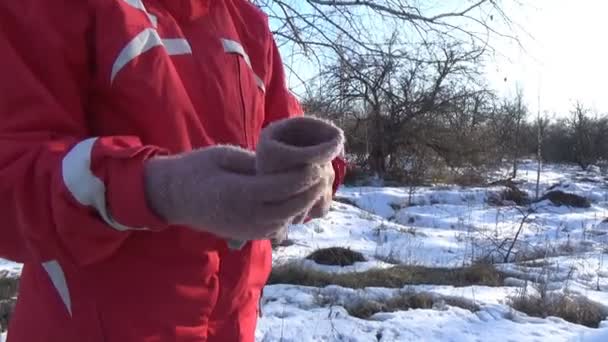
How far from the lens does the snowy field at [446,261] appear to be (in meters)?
4.16

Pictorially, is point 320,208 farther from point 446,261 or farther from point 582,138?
point 582,138

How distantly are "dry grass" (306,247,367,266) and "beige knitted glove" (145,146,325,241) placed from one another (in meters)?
5.68

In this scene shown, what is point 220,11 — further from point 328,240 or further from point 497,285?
point 328,240

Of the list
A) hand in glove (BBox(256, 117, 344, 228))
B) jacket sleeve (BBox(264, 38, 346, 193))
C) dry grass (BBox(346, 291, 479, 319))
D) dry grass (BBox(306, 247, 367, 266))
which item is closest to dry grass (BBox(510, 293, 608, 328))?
dry grass (BBox(346, 291, 479, 319))

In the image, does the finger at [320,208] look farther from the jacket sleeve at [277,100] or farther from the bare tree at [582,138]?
the bare tree at [582,138]

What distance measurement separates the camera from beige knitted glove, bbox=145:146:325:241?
2.71 ft

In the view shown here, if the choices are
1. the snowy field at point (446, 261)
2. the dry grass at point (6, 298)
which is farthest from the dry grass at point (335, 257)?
the dry grass at point (6, 298)

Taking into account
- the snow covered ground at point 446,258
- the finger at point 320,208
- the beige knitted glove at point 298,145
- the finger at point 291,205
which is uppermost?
the beige knitted glove at point 298,145

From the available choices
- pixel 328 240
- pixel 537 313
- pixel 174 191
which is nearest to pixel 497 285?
pixel 537 313

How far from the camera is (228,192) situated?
850 mm

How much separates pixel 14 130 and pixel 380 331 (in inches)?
134

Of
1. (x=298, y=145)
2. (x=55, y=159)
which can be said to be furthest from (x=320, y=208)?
(x=55, y=159)

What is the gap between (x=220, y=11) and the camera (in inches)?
55.5

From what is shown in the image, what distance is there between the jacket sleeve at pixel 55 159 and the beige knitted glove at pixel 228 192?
3cm
